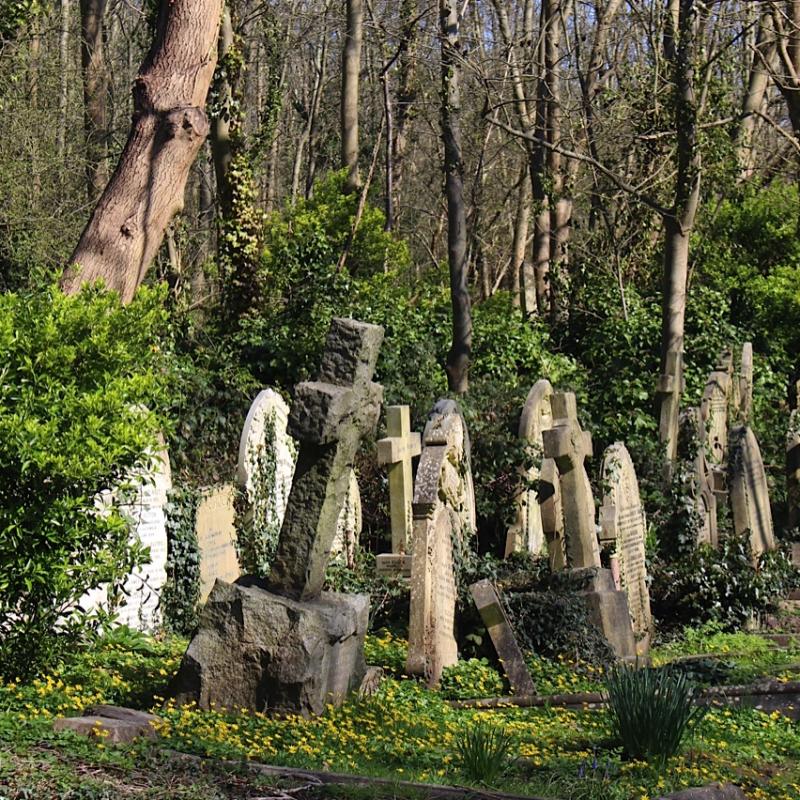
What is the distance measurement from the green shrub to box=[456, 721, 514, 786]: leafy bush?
683mm

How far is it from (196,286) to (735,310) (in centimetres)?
987

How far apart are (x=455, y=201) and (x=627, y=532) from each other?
6.96 m

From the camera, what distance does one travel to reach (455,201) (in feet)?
55.5

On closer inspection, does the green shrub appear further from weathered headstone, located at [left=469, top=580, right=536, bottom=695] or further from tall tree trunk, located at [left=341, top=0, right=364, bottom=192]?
tall tree trunk, located at [left=341, top=0, right=364, bottom=192]

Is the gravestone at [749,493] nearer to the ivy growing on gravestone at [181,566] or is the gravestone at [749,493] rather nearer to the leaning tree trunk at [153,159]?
the ivy growing on gravestone at [181,566]

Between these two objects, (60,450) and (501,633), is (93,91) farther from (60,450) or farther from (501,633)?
(60,450)

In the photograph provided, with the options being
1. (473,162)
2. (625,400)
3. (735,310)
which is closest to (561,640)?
Answer: (625,400)

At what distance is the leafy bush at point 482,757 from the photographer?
5770 millimetres

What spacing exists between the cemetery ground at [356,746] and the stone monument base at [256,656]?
12 cm

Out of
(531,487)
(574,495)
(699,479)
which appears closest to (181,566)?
(574,495)

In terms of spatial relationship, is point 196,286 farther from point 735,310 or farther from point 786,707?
point 786,707

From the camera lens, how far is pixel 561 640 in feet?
31.0

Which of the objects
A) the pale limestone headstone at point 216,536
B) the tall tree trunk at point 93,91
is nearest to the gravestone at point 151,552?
the pale limestone headstone at point 216,536

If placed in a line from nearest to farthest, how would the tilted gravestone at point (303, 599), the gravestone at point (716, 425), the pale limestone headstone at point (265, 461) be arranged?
the tilted gravestone at point (303, 599), the pale limestone headstone at point (265, 461), the gravestone at point (716, 425)
